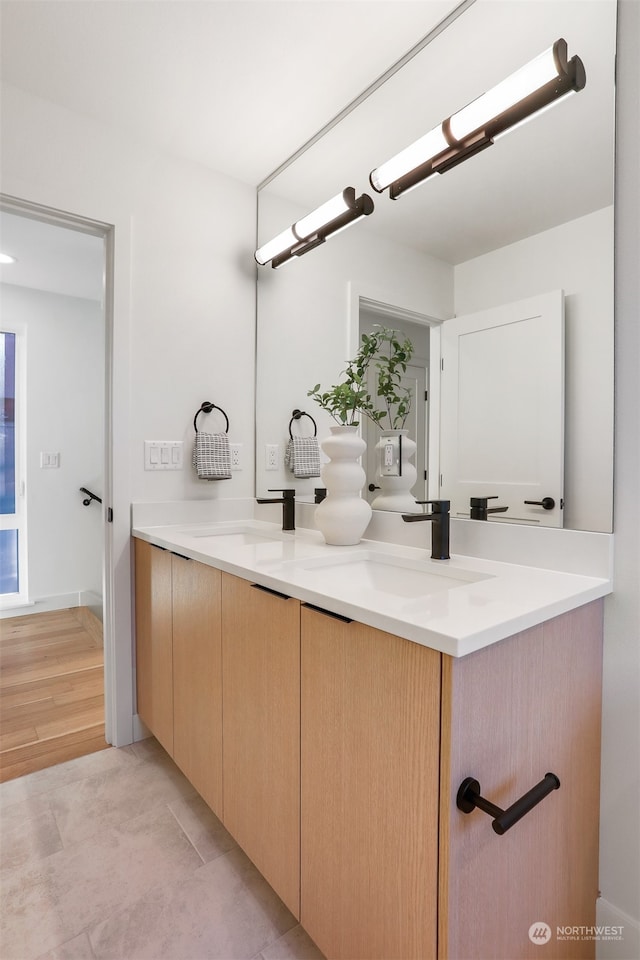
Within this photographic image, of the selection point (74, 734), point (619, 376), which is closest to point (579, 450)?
point (619, 376)

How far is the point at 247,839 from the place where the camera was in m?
1.21

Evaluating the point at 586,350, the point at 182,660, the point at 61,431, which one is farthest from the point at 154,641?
the point at 61,431

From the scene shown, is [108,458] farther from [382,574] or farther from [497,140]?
[497,140]

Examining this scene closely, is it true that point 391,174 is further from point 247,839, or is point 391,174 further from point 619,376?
point 247,839

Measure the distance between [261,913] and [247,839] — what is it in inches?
6.9

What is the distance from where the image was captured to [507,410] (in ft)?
4.13

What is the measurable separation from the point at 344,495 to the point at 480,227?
32.8 inches

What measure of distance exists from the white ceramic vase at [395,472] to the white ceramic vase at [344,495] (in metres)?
0.09

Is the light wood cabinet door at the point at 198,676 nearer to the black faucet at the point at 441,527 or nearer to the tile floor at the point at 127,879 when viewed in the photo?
the tile floor at the point at 127,879

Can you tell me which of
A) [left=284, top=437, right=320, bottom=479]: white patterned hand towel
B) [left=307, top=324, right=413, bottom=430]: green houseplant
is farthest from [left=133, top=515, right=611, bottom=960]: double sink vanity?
[left=284, top=437, right=320, bottom=479]: white patterned hand towel

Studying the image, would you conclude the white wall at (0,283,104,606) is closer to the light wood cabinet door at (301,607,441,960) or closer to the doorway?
the doorway

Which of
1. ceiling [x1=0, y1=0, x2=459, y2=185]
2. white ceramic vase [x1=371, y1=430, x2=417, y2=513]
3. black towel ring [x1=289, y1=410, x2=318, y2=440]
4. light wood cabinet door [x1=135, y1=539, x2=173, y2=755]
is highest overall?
ceiling [x1=0, y1=0, x2=459, y2=185]

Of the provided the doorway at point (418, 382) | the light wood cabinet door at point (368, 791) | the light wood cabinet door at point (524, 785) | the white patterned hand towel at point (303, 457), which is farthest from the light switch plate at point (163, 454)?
the light wood cabinet door at point (524, 785)

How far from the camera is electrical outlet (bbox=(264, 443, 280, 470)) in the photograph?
2.12 meters
